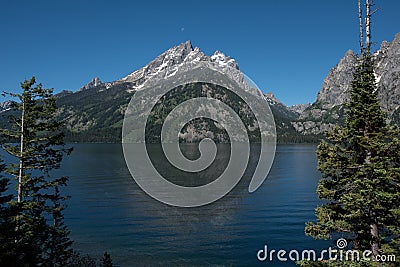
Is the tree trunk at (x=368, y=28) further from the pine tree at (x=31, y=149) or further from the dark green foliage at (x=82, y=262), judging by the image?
the dark green foliage at (x=82, y=262)

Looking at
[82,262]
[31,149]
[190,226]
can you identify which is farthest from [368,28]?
[190,226]

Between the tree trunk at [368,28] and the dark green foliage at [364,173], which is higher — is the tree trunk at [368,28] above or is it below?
above

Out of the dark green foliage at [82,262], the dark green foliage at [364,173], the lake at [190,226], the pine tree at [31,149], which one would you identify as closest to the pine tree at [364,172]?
the dark green foliage at [364,173]

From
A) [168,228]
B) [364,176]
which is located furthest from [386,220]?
[168,228]

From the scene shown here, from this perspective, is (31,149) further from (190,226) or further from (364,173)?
(190,226)

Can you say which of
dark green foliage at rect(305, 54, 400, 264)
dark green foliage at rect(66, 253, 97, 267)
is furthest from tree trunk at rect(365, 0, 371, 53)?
dark green foliage at rect(66, 253, 97, 267)

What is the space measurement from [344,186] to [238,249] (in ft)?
117

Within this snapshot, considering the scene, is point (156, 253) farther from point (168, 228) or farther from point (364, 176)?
point (364, 176)

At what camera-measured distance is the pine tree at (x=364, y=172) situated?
62.1ft

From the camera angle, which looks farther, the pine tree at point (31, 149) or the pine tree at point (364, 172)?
the pine tree at point (31, 149)

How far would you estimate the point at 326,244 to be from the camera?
55.4m

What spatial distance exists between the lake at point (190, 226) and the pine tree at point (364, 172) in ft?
98.1

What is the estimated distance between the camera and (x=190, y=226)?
67375 mm

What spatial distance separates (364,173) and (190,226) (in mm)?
52048
